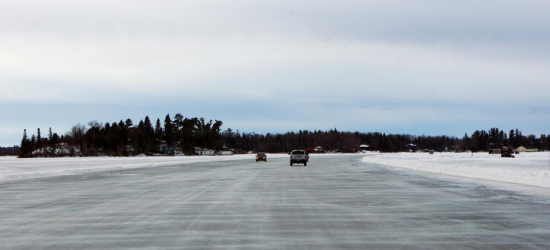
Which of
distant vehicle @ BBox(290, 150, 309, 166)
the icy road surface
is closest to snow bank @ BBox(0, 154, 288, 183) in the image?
distant vehicle @ BBox(290, 150, 309, 166)

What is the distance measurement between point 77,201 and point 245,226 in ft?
25.1

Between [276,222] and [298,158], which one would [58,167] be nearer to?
[298,158]

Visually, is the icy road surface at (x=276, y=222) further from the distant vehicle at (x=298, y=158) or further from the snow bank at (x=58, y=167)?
the distant vehicle at (x=298, y=158)

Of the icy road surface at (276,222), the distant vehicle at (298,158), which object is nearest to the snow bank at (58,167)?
the distant vehicle at (298,158)

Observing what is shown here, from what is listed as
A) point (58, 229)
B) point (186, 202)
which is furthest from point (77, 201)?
point (58, 229)

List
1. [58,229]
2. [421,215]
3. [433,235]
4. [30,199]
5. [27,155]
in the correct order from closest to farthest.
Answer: [433,235], [58,229], [421,215], [30,199], [27,155]

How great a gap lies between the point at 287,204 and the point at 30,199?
8417 millimetres

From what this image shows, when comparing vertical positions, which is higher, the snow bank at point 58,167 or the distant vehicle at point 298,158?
the distant vehicle at point 298,158

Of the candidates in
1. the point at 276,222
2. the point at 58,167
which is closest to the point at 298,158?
the point at 58,167

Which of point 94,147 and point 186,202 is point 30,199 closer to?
point 186,202

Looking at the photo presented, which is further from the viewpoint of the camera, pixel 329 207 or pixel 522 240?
pixel 329 207

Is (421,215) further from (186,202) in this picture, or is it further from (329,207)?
(186,202)

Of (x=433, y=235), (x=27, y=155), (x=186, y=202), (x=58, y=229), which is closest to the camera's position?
(x=433, y=235)

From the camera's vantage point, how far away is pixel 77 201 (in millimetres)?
14922
